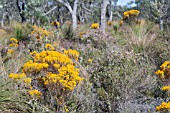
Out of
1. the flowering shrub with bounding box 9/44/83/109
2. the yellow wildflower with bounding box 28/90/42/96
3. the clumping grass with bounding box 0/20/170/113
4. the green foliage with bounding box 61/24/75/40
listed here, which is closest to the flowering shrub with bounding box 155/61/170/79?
the clumping grass with bounding box 0/20/170/113

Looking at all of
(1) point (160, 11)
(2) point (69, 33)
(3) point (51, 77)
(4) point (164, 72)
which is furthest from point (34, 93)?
(1) point (160, 11)

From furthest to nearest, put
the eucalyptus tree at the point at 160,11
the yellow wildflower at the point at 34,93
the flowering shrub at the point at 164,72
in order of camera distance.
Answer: the eucalyptus tree at the point at 160,11 < the flowering shrub at the point at 164,72 < the yellow wildflower at the point at 34,93

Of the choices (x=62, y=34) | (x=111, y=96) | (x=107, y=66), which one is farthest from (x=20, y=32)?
(x=111, y=96)

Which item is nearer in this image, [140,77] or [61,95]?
[61,95]

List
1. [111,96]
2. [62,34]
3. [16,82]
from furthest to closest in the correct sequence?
[62,34]
[111,96]
[16,82]

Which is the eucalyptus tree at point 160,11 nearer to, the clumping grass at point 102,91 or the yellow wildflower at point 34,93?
the clumping grass at point 102,91

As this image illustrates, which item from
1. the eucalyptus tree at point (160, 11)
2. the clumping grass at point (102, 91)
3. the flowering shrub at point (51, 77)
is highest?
the eucalyptus tree at point (160, 11)

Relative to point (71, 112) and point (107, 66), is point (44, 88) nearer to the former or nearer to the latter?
point (71, 112)

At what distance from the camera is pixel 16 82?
405cm

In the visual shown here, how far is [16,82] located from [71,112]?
Answer: 85 centimetres

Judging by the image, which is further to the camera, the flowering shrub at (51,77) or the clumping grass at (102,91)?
the clumping grass at (102,91)

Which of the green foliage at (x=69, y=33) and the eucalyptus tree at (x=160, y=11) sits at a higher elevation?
the eucalyptus tree at (x=160, y=11)

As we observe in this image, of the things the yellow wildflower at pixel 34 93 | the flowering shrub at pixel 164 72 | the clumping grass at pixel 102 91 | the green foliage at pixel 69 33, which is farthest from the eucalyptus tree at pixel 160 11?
the yellow wildflower at pixel 34 93

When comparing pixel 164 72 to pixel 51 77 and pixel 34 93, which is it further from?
pixel 34 93
